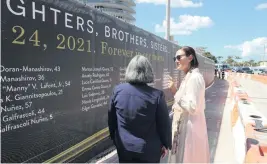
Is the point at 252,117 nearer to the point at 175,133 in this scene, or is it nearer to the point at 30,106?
the point at 175,133

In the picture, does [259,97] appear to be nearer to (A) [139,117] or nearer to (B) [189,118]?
(B) [189,118]

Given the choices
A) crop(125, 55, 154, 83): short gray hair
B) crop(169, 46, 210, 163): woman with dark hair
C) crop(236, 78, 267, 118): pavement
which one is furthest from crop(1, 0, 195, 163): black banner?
crop(236, 78, 267, 118): pavement

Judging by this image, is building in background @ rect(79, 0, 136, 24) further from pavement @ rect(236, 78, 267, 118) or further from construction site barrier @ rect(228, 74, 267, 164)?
construction site barrier @ rect(228, 74, 267, 164)

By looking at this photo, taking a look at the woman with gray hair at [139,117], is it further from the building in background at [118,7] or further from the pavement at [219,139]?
the building in background at [118,7]

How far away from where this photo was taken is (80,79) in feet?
14.3

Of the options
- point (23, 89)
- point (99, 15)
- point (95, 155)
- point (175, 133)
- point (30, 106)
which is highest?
point (99, 15)

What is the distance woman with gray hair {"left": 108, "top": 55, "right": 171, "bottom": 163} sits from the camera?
2408 millimetres

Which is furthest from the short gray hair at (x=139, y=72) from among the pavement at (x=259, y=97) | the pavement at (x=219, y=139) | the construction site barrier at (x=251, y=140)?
the pavement at (x=259, y=97)

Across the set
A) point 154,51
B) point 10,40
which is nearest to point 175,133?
point 10,40

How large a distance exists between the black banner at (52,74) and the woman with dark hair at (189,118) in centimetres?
164

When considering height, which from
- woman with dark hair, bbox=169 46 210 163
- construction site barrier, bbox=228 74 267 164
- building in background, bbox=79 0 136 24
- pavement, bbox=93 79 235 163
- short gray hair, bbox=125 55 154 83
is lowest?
pavement, bbox=93 79 235 163

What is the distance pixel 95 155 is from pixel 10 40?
281 cm

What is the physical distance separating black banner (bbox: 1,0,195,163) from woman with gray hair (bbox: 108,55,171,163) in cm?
122

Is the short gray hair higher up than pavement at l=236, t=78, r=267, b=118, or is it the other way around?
the short gray hair
